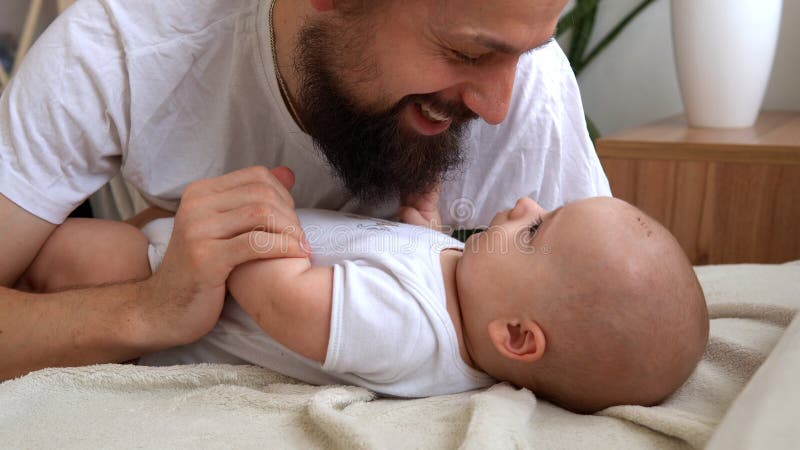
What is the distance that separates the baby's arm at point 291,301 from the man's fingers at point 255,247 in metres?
0.01

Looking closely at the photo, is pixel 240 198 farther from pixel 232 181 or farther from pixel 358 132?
pixel 358 132

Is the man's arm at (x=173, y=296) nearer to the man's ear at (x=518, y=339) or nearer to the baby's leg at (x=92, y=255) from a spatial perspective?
the baby's leg at (x=92, y=255)

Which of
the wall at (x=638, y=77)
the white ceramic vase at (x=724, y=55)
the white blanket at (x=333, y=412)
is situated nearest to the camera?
the white blanket at (x=333, y=412)

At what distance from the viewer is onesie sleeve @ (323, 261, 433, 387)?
814 mm

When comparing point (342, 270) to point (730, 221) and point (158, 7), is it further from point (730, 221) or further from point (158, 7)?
point (730, 221)

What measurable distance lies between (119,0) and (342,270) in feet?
1.87

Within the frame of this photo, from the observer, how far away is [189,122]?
1.17 metres

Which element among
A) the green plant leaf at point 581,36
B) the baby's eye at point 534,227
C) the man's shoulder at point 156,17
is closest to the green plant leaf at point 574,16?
the green plant leaf at point 581,36

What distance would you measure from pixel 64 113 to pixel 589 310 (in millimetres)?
748

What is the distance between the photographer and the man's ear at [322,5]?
3.41 ft

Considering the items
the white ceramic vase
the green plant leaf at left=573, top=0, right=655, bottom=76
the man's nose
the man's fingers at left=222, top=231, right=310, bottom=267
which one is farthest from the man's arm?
the green plant leaf at left=573, top=0, right=655, bottom=76

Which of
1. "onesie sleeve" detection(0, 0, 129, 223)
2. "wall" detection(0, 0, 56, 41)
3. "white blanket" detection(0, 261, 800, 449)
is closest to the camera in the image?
"white blanket" detection(0, 261, 800, 449)

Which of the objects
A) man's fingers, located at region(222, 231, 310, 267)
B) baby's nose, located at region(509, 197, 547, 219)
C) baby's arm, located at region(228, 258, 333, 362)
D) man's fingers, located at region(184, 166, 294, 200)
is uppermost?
man's fingers, located at region(184, 166, 294, 200)

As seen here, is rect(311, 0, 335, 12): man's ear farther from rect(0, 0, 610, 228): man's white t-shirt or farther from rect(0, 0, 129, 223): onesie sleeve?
rect(0, 0, 129, 223): onesie sleeve
